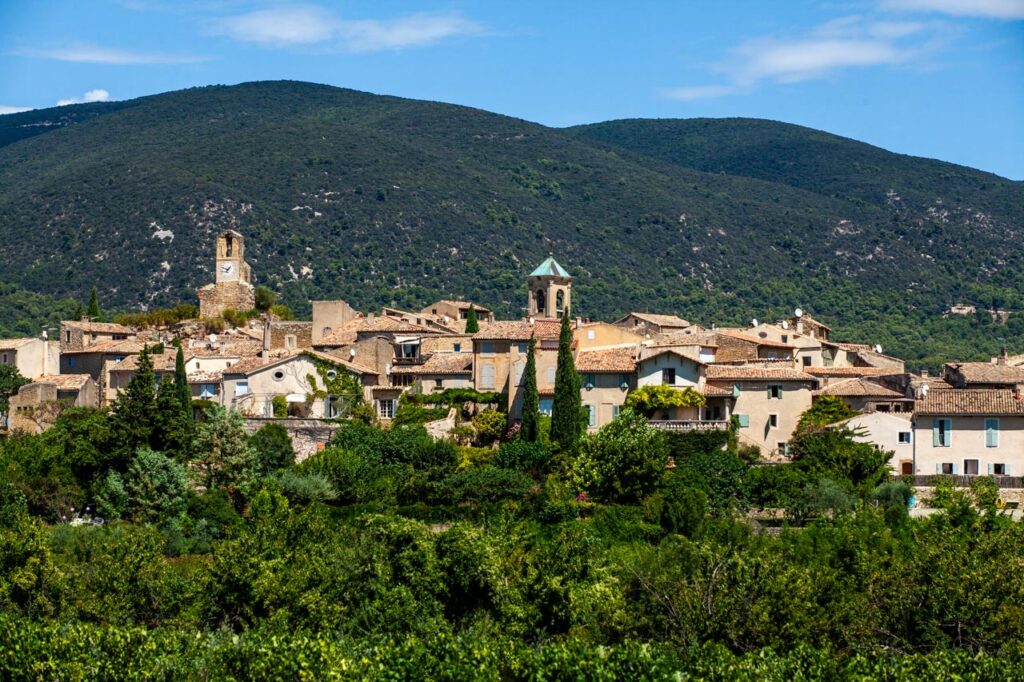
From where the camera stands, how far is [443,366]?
69812 mm

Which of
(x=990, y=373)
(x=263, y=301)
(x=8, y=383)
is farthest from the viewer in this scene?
(x=263, y=301)

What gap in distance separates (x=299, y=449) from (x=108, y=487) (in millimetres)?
7811

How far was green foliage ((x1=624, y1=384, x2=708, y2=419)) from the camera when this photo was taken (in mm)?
64188

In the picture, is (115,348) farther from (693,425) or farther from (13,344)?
(693,425)

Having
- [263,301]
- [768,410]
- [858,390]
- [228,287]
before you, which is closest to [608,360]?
[768,410]

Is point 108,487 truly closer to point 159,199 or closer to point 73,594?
point 73,594

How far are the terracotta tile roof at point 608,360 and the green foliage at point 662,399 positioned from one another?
4.32ft

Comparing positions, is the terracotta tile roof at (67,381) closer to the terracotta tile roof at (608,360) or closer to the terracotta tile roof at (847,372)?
the terracotta tile roof at (608,360)

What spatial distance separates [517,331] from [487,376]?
2.37m

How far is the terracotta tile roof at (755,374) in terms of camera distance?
64375 mm

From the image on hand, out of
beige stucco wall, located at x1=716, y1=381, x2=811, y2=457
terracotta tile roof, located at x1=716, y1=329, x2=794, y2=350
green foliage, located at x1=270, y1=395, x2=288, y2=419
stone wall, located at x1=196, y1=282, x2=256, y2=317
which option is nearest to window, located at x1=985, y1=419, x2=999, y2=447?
beige stucco wall, located at x1=716, y1=381, x2=811, y2=457

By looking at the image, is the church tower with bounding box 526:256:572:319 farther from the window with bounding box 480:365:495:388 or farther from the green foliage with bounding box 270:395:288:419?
the green foliage with bounding box 270:395:288:419

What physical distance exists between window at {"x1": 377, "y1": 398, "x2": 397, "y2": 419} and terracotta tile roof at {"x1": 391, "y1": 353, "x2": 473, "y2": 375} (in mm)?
1365

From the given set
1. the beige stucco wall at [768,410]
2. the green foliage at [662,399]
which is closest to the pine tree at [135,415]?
the green foliage at [662,399]
